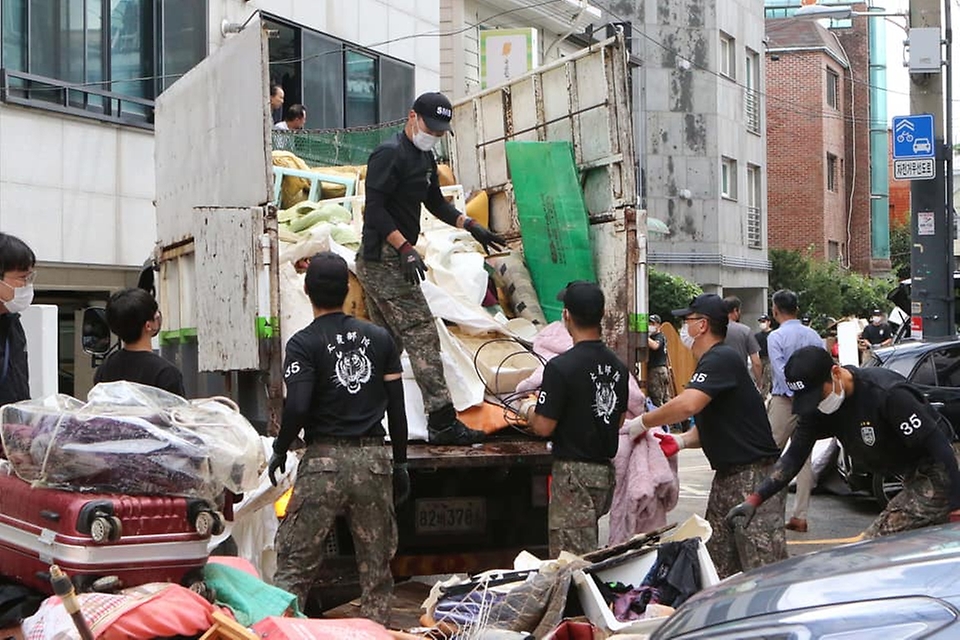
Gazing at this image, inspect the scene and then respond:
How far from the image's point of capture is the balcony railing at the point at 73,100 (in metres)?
13.7

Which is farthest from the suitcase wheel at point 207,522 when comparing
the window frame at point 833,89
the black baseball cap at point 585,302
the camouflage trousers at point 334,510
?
the window frame at point 833,89

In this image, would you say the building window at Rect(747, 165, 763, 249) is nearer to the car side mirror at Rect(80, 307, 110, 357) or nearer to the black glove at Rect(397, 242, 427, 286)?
the car side mirror at Rect(80, 307, 110, 357)

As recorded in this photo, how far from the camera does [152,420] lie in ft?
14.4

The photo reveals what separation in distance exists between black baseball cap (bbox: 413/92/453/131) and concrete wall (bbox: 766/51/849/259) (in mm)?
32853

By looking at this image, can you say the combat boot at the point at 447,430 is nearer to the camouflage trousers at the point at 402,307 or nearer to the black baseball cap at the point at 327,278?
the camouflage trousers at the point at 402,307

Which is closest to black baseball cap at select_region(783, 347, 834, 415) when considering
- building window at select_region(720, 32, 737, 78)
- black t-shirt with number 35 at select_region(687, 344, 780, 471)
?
black t-shirt with number 35 at select_region(687, 344, 780, 471)

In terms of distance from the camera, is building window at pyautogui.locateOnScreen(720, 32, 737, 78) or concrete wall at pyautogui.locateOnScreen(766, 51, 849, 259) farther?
concrete wall at pyautogui.locateOnScreen(766, 51, 849, 259)

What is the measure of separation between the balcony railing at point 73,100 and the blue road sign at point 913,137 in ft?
28.0

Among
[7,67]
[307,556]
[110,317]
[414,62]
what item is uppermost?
[414,62]

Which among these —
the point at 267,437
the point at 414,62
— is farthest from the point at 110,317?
the point at 414,62

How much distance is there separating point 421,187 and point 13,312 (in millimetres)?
2351

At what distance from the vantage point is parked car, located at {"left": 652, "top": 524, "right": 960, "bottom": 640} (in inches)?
112

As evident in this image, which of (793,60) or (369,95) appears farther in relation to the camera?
(793,60)

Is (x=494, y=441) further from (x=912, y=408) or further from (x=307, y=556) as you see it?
(x=912, y=408)
